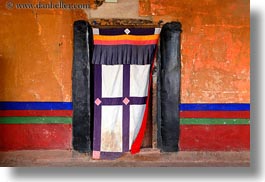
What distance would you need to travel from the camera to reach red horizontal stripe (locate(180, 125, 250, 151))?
3.75m

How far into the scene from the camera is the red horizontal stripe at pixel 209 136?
147 inches

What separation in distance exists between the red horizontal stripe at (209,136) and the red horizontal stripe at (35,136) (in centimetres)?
132

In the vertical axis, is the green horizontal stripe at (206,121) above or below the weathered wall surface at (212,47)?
below

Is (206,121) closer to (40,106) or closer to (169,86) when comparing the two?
(169,86)

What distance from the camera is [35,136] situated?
12.2 feet

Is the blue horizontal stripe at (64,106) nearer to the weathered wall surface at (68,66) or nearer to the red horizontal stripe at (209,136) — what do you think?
the weathered wall surface at (68,66)

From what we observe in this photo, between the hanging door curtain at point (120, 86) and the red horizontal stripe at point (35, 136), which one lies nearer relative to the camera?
the hanging door curtain at point (120, 86)

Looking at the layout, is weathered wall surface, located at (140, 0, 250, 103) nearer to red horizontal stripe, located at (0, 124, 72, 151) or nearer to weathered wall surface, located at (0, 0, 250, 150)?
weathered wall surface, located at (0, 0, 250, 150)

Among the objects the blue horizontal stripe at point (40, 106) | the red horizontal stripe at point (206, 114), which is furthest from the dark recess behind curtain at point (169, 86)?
the blue horizontal stripe at point (40, 106)

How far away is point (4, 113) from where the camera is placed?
368cm

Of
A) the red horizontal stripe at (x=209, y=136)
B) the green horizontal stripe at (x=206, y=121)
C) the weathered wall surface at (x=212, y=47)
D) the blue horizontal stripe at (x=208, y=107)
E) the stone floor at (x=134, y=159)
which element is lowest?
the stone floor at (x=134, y=159)

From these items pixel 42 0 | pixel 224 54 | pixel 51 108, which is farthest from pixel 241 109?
pixel 42 0

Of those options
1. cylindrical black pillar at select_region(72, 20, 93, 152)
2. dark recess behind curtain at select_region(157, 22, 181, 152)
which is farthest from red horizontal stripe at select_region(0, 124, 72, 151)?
dark recess behind curtain at select_region(157, 22, 181, 152)

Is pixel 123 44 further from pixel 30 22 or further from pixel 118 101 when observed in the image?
pixel 30 22
